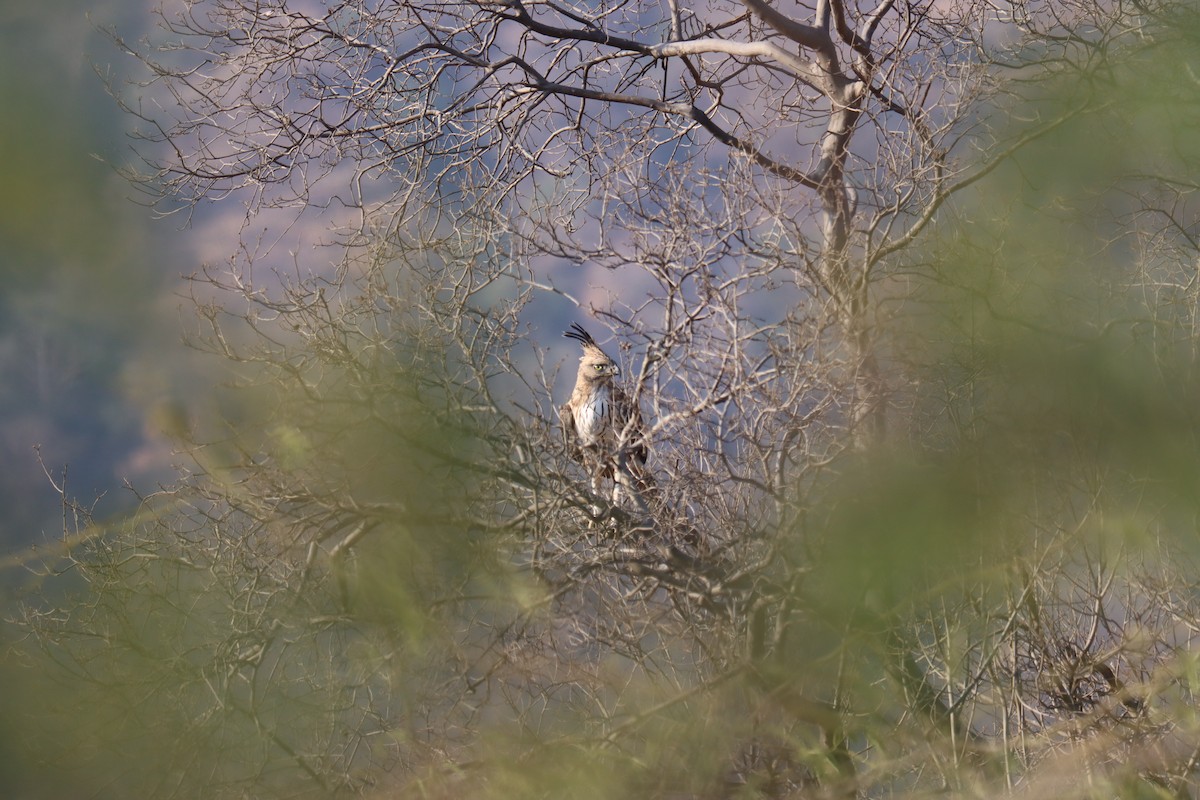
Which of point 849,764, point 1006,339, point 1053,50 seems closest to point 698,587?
point 849,764

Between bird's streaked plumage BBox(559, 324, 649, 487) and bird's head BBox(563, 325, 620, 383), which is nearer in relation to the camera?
bird's streaked plumage BBox(559, 324, 649, 487)

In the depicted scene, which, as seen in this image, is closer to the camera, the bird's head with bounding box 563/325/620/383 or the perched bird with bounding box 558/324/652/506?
the perched bird with bounding box 558/324/652/506

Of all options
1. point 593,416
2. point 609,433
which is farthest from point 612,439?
point 593,416

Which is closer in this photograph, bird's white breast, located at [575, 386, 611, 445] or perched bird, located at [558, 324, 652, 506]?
perched bird, located at [558, 324, 652, 506]

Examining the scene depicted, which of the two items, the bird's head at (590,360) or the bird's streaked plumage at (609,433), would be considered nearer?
the bird's streaked plumage at (609,433)

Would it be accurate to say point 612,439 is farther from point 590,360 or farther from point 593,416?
point 590,360

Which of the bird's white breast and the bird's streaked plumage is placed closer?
the bird's streaked plumage

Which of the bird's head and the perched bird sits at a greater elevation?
the bird's head

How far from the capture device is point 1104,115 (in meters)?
1.52

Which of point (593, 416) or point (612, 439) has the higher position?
point (593, 416)

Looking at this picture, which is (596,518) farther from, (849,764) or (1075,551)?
(1075,551)

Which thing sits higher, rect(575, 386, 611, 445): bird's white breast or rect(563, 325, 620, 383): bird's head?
rect(563, 325, 620, 383): bird's head

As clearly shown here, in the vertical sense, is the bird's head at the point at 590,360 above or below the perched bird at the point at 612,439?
above

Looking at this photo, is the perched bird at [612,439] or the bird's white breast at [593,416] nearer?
the perched bird at [612,439]
